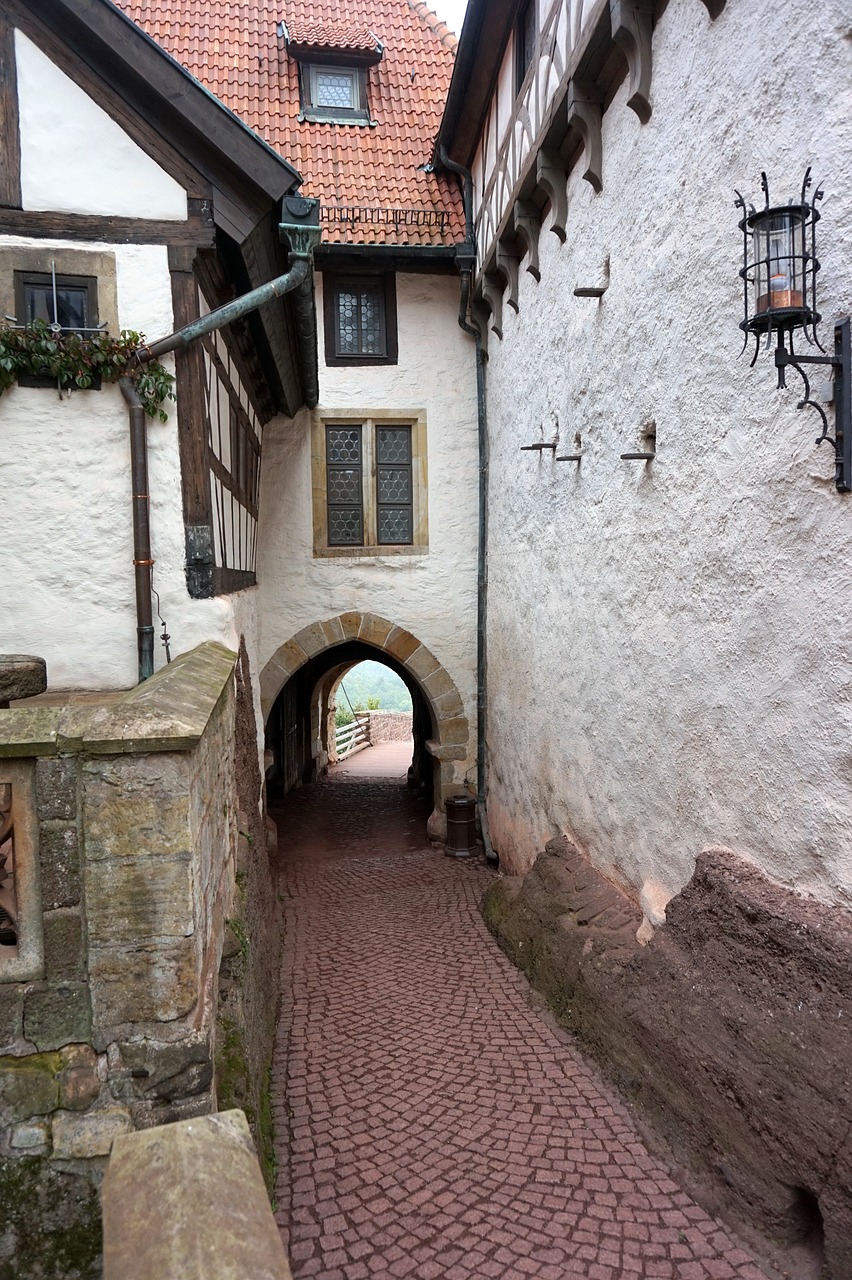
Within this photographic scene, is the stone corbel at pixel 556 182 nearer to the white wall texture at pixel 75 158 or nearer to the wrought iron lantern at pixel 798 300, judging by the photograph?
the white wall texture at pixel 75 158

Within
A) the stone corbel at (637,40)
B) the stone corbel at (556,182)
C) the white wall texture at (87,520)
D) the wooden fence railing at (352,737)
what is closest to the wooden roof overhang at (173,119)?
the white wall texture at (87,520)

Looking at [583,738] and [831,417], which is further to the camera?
[583,738]

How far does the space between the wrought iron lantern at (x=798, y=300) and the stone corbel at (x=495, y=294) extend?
6.21 metres

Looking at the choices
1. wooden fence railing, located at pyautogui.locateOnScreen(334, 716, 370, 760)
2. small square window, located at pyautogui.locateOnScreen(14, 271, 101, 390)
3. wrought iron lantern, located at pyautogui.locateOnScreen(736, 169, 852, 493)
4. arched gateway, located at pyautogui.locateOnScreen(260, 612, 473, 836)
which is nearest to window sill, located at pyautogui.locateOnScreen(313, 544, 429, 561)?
arched gateway, located at pyautogui.locateOnScreen(260, 612, 473, 836)

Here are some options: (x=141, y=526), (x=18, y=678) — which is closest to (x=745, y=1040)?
(x=18, y=678)

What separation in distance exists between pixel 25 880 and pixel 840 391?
3.26 metres

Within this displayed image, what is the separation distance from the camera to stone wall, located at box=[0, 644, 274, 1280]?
287 cm

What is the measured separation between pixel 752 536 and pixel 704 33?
2430 millimetres

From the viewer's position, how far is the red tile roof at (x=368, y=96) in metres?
10.4

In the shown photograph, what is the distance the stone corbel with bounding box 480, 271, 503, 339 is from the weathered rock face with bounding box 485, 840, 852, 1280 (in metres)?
6.44

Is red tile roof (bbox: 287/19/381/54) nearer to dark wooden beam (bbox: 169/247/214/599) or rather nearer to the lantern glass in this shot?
dark wooden beam (bbox: 169/247/214/599)

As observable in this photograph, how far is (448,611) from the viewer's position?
35.4 feet

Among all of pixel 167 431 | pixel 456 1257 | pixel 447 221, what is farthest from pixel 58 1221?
pixel 447 221

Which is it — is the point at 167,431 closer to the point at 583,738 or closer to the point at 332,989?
the point at 583,738
